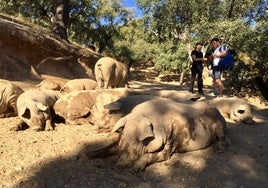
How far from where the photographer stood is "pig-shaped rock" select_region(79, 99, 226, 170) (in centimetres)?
488

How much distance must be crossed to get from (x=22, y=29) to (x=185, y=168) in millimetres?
9041

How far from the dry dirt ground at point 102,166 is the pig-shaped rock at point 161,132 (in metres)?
0.13

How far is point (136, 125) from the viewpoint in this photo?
497 cm

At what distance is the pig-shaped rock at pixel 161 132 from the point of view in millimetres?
4879

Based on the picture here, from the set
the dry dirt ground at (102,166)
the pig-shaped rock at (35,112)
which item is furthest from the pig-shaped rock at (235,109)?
the pig-shaped rock at (35,112)

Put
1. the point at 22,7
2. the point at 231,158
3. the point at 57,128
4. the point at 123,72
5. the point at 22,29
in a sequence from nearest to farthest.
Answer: the point at 231,158 → the point at 57,128 → the point at 123,72 → the point at 22,29 → the point at 22,7

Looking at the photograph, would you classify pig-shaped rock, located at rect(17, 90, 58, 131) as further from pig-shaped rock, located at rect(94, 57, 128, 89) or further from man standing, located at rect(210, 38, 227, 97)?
man standing, located at rect(210, 38, 227, 97)

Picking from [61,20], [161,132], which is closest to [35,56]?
[61,20]

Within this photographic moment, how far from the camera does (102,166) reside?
485 centimetres

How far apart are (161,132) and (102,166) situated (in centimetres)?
95

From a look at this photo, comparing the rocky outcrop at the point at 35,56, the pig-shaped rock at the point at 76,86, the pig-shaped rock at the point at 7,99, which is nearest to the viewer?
the pig-shaped rock at the point at 7,99

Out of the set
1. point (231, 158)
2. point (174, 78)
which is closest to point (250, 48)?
point (231, 158)

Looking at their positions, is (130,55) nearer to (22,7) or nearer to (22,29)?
(22,7)

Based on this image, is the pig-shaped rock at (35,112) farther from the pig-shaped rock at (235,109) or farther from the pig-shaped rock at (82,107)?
the pig-shaped rock at (235,109)
